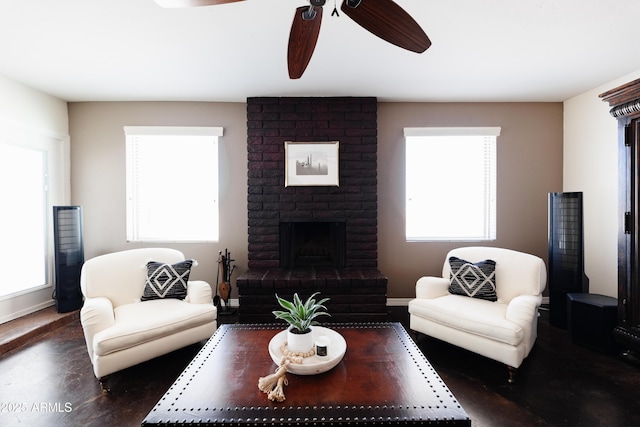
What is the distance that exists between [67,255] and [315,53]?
322 centimetres

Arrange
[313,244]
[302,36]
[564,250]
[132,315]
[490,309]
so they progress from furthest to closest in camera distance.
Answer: [313,244] < [564,250] < [490,309] < [132,315] < [302,36]

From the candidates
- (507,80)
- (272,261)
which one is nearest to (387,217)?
(272,261)

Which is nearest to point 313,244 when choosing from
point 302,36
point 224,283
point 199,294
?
point 224,283

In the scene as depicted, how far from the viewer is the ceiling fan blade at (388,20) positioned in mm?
1199

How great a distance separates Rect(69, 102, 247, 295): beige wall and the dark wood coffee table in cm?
200

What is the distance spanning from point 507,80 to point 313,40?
240 centimetres

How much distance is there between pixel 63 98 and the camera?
3.30 meters

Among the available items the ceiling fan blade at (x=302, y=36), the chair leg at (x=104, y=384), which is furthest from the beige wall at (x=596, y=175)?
the chair leg at (x=104, y=384)

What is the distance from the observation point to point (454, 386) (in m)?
1.96

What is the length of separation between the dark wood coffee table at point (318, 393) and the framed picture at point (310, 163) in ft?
6.53

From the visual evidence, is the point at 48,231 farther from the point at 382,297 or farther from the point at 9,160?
the point at 382,297

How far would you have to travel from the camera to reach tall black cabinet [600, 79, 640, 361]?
6.83 feet

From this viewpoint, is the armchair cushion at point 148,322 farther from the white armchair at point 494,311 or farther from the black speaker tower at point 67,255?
the white armchair at point 494,311

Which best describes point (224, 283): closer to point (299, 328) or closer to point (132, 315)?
point (132, 315)
